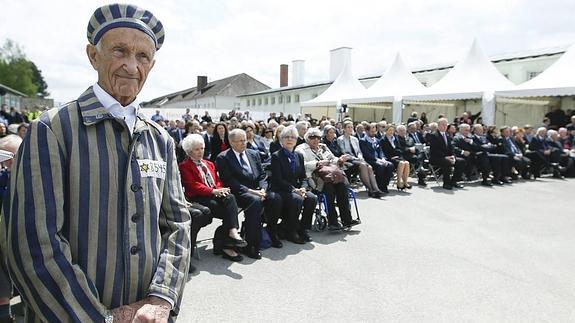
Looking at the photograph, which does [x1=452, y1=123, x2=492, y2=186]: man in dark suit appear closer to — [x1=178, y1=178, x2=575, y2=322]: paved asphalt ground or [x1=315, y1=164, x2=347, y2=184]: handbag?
[x1=178, y1=178, x2=575, y2=322]: paved asphalt ground

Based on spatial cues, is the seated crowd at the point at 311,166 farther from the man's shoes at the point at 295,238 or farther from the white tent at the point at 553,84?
the white tent at the point at 553,84

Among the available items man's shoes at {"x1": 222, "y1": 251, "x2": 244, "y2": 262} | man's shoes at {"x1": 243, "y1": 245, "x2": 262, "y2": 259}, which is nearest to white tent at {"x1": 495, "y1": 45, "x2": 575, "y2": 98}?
man's shoes at {"x1": 243, "y1": 245, "x2": 262, "y2": 259}

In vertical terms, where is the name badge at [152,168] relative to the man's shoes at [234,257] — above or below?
above

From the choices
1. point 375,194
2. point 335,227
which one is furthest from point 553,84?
point 335,227

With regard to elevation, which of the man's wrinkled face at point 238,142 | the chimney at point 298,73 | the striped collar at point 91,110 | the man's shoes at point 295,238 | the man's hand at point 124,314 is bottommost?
the man's shoes at point 295,238

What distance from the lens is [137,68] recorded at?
4.35 ft

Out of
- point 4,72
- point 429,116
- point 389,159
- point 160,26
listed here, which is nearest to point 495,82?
point 429,116

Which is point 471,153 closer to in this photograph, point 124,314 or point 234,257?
point 234,257

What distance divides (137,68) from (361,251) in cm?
407


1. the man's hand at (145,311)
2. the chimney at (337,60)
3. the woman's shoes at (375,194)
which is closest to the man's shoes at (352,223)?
the woman's shoes at (375,194)

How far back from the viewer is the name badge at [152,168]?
4.38 feet

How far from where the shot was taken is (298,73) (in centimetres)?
4612

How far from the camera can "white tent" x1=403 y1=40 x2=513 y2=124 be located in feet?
49.1

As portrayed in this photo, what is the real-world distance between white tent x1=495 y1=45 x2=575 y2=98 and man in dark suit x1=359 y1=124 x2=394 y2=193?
26.8 feet
